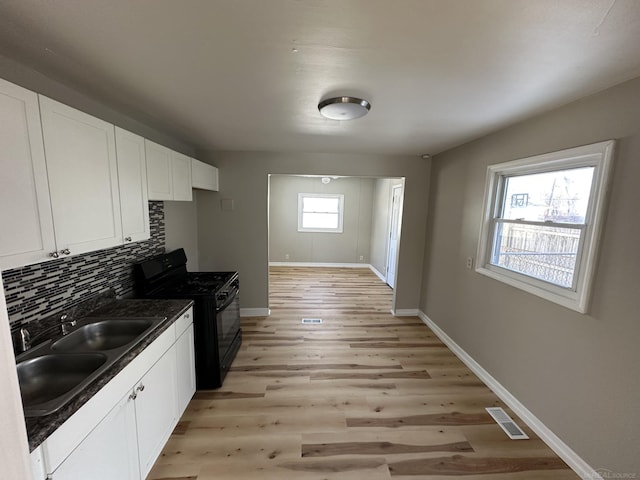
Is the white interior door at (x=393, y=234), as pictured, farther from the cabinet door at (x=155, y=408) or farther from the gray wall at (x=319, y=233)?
the cabinet door at (x=155, y=408)

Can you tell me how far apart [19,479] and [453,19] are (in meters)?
1.98

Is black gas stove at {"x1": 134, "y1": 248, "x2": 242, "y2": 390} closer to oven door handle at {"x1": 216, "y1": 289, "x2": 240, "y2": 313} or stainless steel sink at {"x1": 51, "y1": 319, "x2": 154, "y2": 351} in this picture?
oven door handle at {"x1": 216, "y1": 289, "x2": 240, "y2": 313}

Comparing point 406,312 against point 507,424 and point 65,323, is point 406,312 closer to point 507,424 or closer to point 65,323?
point 507,424

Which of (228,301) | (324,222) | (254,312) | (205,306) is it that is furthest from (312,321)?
(324,222)

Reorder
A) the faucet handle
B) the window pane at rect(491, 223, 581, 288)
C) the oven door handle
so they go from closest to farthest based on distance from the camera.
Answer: the faucet handle < the window pane at rect(491, 223, 581, 288) < the oven door handle

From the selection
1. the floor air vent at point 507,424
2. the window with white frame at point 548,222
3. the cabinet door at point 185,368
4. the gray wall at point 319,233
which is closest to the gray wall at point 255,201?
the window with white frame at point 548,222

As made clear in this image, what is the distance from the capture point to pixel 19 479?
0.65 m

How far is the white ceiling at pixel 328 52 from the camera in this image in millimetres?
996

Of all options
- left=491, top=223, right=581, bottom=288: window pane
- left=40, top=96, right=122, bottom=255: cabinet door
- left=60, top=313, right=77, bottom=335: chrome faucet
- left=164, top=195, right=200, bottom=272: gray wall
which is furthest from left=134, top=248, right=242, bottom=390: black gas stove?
left=491, top=223, right=581, bottom=288: window pane

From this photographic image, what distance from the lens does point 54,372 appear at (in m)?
1.40

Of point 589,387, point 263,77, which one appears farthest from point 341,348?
point 263,77

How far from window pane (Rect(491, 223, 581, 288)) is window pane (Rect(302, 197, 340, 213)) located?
4.64 m

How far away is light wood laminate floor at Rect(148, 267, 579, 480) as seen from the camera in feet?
5.67

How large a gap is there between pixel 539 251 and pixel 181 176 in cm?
327
